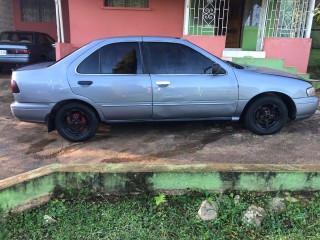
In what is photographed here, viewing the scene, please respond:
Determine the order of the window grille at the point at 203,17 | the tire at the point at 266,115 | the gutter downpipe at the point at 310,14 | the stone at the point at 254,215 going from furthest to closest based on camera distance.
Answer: the window grille at the point at 203,17 → the gutter downpipe at the point at 310,14 → the tire at the point at 266,115 → the stone at the point at 254,215

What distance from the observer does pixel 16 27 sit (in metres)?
13.7

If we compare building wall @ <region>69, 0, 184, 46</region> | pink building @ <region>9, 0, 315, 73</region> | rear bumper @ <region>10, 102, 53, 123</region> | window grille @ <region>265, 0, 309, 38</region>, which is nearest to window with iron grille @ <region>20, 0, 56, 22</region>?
pink building @ <region>9, 0, 315, 73</region>

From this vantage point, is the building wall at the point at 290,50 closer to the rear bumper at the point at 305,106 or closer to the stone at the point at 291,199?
the rear bumper at the point at 305,106

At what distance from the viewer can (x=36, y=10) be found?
542 inches

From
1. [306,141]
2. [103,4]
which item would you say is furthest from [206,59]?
[103,4]

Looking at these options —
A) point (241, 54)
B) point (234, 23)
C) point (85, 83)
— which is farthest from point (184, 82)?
point (234, 23)

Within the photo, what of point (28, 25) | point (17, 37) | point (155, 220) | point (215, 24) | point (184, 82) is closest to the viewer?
point (155, 220)

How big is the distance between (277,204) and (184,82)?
7.22 ft

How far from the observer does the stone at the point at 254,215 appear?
3.27 meters

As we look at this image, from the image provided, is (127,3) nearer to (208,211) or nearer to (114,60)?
(114,60)

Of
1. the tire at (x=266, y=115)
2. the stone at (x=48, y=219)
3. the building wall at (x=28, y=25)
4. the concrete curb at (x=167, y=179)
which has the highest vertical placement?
the building wall at (x=28, y=25)

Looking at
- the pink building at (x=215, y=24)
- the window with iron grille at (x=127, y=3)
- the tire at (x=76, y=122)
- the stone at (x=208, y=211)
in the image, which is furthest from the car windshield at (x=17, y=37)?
the stone at (x=208, y=211)

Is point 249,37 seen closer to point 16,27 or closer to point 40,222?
point 40,222

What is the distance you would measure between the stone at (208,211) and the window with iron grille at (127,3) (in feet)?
25.7
